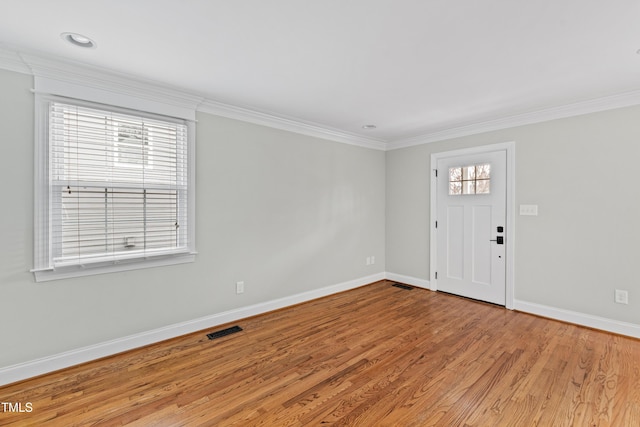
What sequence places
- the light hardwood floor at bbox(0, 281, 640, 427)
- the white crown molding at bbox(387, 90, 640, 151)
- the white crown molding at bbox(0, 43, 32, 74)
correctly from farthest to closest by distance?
1. the white crown molding at bbox(387, 90, 640, 151)
2. the white crown molding at bbox(0, 43, 32, 74)
3. the light hardwood floor at bbox(0, 281, 640, 427)

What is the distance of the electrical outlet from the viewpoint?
2.99m

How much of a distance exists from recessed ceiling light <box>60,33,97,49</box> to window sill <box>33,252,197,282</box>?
1669mm

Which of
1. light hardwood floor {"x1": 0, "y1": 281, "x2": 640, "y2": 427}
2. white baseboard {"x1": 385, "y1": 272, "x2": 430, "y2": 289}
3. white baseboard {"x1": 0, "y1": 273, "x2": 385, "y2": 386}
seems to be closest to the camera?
light hardwood floor {"x1": 0, "y1": 281, "x2": 640, "y2": 427}

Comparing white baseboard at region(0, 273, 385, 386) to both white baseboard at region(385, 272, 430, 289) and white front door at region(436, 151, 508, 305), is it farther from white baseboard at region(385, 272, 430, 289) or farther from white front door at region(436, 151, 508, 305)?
white front door at region(436, 151, 508, 305)

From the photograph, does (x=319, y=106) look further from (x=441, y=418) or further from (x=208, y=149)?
(x=441, y=418)

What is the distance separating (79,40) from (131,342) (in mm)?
2434

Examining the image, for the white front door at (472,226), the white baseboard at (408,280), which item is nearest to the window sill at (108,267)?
the white baseboard at (408,280)

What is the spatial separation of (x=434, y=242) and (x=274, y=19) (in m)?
3.75

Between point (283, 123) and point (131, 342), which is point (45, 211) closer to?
point (131, 342)

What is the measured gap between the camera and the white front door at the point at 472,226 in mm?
3832

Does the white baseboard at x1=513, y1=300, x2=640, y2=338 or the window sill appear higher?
the window sill

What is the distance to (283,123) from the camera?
373 cm

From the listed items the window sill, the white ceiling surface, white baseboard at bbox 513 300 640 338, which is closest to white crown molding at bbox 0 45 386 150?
the white ceiling surface

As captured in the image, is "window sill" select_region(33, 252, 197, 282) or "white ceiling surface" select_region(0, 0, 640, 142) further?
"window sill" select_region(33, 252, 197, 282)
